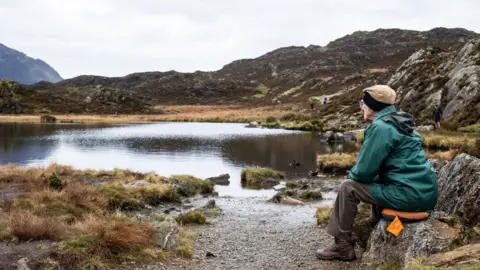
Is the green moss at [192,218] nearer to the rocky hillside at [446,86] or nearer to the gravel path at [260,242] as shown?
the gravel path at [260,242]

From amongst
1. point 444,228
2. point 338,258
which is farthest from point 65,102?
point 444,228

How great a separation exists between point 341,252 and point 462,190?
2.70m

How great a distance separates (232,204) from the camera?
830 inches

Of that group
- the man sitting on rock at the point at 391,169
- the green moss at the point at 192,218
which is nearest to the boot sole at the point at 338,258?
the man sitting on rock at the point at 391,169

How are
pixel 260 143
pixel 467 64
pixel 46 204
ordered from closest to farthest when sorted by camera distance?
pixel 46 204 → pixel 260 143 → pixel 467 64

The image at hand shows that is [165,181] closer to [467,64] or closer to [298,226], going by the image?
[298,226]

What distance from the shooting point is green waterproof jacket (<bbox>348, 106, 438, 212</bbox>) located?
762 cm

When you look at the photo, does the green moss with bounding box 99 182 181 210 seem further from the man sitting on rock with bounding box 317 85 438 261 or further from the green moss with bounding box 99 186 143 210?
the man sitting on rock with bounding box 317 85 438 261

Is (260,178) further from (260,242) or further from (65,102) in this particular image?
(65,102)

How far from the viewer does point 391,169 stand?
25.5 ft

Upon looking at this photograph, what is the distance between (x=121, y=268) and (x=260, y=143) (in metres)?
47.1

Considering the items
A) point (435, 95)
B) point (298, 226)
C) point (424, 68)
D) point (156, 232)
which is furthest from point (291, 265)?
point (424, 68)

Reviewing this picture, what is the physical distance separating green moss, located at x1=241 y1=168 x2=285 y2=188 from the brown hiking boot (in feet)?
62.7

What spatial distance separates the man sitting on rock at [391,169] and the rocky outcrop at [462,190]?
0.91 metres
